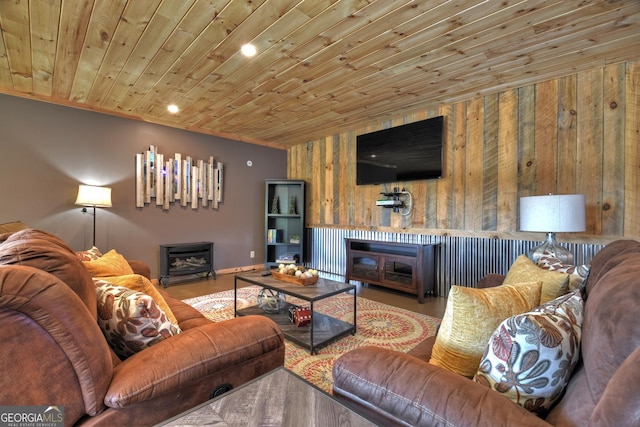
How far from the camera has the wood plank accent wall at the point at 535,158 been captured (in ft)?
8.86

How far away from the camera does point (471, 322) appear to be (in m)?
1.05

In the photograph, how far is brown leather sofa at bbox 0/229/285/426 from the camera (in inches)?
31.0

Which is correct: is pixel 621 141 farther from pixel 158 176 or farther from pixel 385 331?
pixel 158 176

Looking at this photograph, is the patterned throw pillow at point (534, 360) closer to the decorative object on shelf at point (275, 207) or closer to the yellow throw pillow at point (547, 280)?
the yellow throw pillow at point (547, 280)

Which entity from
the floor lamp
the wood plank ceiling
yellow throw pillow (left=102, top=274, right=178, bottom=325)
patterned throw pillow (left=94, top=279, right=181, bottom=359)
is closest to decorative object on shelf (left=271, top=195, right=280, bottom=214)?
the wood plank ceiling

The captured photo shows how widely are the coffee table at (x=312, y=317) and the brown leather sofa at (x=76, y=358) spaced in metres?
1.18

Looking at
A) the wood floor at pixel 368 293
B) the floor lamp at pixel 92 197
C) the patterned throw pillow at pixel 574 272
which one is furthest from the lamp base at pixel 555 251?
the floor lamp at pixel 92 197

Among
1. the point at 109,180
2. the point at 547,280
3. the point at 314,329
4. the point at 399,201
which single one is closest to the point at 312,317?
the point at 314,329

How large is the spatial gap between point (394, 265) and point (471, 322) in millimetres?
2962

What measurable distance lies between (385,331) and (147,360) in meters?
2.11

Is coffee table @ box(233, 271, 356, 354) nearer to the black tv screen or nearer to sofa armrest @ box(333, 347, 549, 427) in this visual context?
sofa armrest @ box(333, 347, 549, 427)

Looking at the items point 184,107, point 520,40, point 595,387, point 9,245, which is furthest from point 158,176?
point 595,387

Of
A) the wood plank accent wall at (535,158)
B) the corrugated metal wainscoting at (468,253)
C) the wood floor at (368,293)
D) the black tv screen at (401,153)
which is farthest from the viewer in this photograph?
the black tv screen at (401,153)

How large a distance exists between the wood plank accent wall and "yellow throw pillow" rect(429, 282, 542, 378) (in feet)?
8.34
